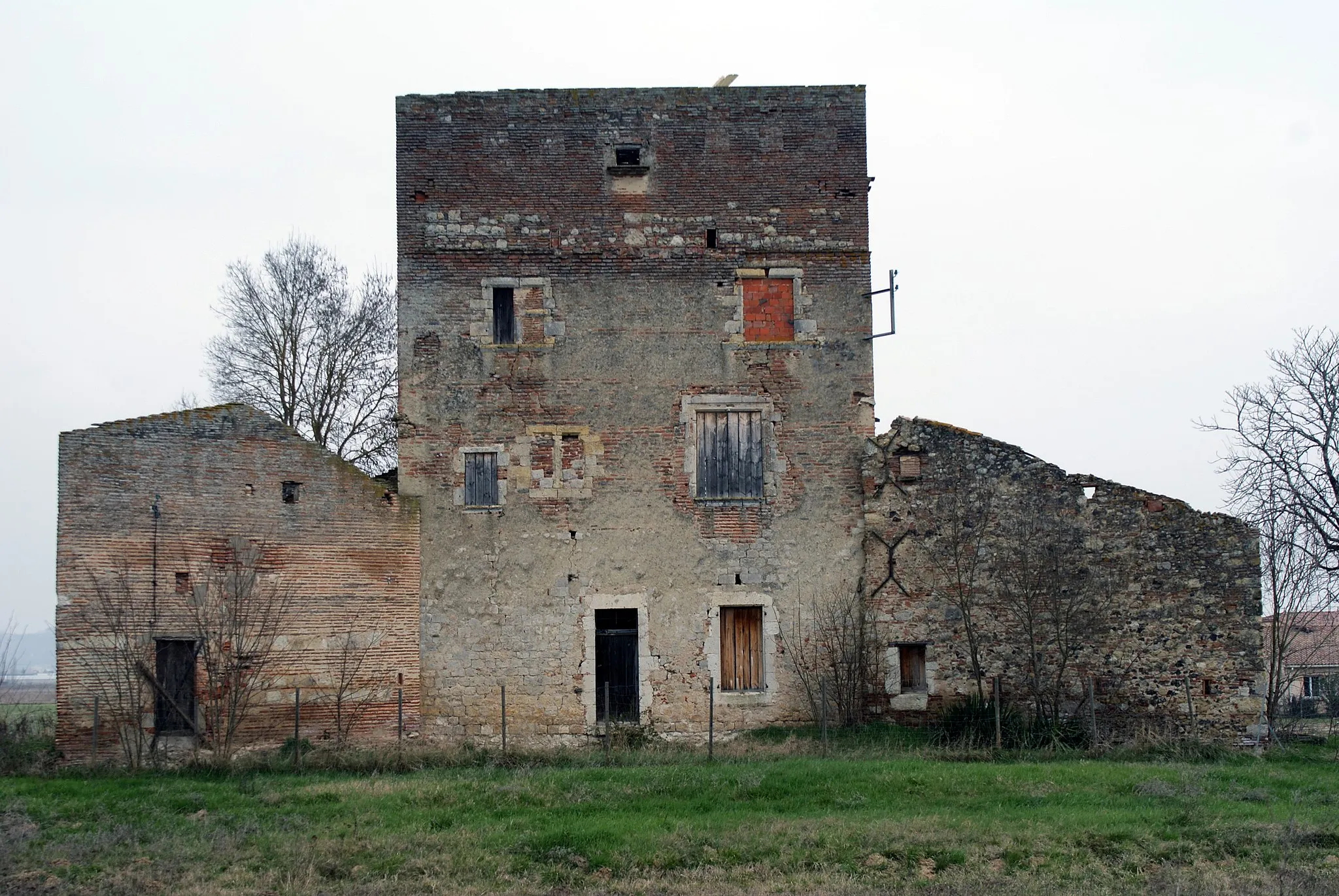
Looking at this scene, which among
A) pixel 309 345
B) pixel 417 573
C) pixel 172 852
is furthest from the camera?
pixel 309 345

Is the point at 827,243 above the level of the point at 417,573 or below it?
above

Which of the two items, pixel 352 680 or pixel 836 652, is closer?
pixel 352 680

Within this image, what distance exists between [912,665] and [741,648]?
2644 millimetres

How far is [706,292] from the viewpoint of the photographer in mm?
19797

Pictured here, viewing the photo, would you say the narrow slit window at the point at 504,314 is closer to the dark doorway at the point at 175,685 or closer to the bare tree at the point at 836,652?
the bare tree at the point at 836,652

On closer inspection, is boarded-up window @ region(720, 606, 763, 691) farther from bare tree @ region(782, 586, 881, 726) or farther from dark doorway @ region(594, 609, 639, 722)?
dark doorway @ region(594, 609, 639, 722)

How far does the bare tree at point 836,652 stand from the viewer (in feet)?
62.7

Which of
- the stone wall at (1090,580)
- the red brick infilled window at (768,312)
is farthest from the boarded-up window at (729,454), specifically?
the stone wall at (1090,580)

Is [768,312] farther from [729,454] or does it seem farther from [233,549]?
[233,549]

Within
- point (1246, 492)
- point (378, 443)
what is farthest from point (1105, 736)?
point (378, 443)

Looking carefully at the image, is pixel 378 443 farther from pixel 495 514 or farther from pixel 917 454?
pixel 917 454

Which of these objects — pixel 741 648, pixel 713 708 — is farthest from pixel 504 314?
pixel 713 708

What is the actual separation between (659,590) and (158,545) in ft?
23.3

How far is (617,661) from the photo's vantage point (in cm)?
1923
